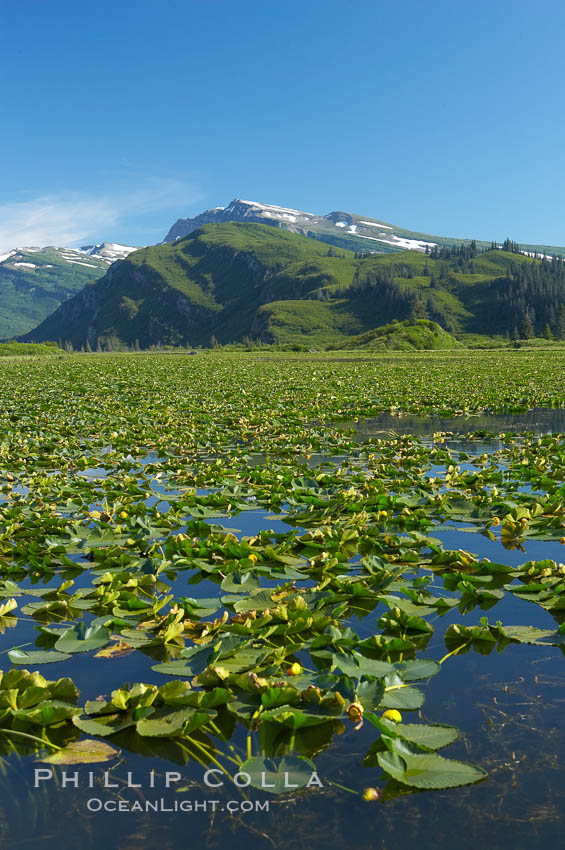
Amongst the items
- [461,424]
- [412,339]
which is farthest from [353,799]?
[412,339]

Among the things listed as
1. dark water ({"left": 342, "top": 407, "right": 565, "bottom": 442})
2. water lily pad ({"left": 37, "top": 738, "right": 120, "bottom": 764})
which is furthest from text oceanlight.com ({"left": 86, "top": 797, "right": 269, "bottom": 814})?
dark water ({"left": 342, "top": 407, "right": 565, "bottom": 442})

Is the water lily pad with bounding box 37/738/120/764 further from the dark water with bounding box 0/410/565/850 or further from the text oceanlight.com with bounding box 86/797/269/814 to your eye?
the text oceanlight.com with bounding box 86/797/269/814

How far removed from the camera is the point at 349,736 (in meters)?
3.55

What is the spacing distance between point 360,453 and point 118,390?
2055cm

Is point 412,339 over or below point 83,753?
over

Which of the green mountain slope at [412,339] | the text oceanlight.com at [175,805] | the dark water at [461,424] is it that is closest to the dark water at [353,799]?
the text oceanlight.com at [175,805]

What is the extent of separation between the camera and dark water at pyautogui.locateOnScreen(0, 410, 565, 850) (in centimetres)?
282

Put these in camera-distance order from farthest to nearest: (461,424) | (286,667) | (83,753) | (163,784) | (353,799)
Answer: (461,424)
(286,667)
(83,753)
(163,784)
(353,799)

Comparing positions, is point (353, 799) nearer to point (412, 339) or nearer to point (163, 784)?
point (163, 784)

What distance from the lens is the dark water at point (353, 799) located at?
282 cm

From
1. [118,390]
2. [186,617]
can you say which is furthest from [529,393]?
[186,617]

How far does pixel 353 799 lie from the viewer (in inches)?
119

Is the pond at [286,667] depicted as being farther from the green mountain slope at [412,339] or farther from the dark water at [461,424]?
the green mountain slope at [412,339]

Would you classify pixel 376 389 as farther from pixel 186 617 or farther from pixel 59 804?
pixel 59 804
